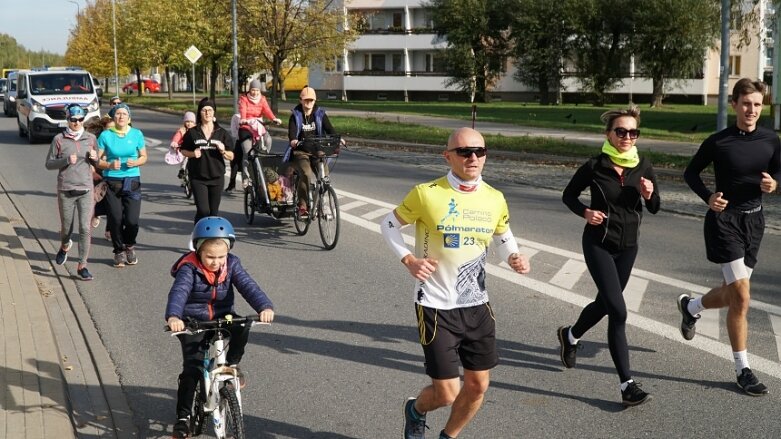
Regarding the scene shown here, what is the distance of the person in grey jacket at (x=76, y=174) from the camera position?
388 inches

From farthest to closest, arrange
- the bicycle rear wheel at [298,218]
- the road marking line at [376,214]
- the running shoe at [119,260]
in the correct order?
the road marking line at [376,214]
the bicycle rear wheel at [298,218]
the running shoe at [119,260]

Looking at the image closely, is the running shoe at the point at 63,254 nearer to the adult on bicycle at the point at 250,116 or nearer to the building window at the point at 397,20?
the adult on bicycle at the point at 250,116

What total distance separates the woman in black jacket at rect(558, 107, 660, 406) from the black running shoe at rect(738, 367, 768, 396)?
779 millimetres

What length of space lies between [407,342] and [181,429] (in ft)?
8.45

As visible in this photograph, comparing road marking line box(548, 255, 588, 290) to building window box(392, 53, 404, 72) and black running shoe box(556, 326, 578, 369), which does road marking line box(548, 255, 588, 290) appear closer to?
black running shoe box(556, 326, 578, 369)

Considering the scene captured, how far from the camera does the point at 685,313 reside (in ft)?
23.3

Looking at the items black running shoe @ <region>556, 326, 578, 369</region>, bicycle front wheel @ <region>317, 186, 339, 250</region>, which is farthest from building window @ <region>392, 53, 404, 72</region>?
black running shoe @ <region>556, 326, 578, 369</region>

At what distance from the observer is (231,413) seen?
15.4ft

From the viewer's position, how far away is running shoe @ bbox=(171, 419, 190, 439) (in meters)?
5.15

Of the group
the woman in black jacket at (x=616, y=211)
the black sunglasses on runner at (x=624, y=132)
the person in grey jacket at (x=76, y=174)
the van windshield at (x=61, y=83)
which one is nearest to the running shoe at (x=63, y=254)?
the person in grey jacket at (x=76, y=174)

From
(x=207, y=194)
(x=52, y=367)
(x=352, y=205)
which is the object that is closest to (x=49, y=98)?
(x=352, y=205)

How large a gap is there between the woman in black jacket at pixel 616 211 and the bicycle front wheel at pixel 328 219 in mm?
5505

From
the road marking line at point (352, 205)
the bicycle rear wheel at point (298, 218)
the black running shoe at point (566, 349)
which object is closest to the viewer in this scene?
the black running shoe at point (566, 349)

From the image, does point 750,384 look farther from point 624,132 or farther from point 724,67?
point 724,67
